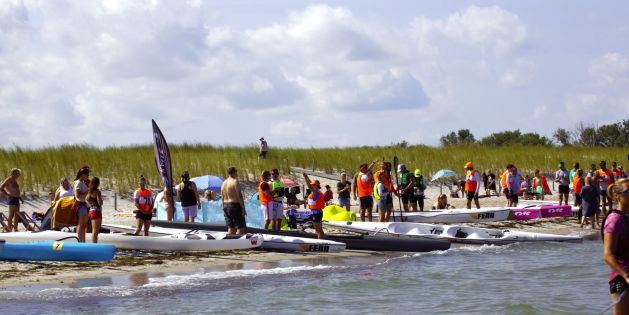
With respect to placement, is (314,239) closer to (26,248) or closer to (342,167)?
(26,248)

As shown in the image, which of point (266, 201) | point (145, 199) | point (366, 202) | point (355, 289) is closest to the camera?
point (355, 289)

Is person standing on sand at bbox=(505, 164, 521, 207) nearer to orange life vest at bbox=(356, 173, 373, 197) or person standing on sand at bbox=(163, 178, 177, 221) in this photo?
orange life vest at bbox=(356, 173, 373, 197)

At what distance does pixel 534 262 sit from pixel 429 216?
199 inches

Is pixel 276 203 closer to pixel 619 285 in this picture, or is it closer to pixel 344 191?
pixel 344 191

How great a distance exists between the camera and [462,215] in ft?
72.0

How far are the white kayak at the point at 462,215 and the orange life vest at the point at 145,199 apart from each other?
7.72 m

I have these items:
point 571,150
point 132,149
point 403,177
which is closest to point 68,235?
point 403,177

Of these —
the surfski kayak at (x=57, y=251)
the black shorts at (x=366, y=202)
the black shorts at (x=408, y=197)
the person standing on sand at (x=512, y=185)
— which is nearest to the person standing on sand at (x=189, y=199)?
the black shorts at (x=366, y=202)

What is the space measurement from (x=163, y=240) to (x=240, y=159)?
13657 millimetres

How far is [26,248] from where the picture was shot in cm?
1352

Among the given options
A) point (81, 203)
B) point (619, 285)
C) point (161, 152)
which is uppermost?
point (161, 152)

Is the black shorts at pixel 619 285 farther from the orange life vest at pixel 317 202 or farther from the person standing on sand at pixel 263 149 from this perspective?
the person standing on sand at pixel 263 149

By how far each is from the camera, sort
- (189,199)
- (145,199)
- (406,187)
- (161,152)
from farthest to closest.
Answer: (406,187) → (161,152) → (189,199) → (145,199)

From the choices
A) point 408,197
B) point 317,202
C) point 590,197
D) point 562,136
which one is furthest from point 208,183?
point 562,136
